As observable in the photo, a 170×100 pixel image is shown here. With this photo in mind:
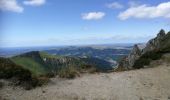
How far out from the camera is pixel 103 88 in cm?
1672

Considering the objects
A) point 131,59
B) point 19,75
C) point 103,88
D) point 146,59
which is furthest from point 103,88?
point 131,59

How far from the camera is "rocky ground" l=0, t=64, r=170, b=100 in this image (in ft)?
50.4

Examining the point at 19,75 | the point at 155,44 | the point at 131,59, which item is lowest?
the point at 131,59

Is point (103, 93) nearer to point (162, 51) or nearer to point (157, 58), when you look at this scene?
point (157, 58)

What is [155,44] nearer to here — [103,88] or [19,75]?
[103,88]

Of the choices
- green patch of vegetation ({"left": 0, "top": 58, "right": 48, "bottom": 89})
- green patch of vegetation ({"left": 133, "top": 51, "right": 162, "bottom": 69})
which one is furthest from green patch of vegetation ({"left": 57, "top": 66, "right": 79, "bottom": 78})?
green patch of vegetation ({"left": 133, "top": 51, "right": 162, "bottom": 69})

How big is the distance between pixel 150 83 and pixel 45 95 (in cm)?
648

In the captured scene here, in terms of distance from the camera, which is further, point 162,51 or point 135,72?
point 162,51

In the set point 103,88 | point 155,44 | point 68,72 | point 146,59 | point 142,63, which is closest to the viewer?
point 103,88

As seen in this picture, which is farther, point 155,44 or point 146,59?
point 155,44

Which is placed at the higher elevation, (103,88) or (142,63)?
(142,63)

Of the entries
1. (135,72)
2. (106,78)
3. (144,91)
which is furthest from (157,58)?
(144,91)

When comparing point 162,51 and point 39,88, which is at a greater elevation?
point 162,51

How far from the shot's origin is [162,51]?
28109mm
